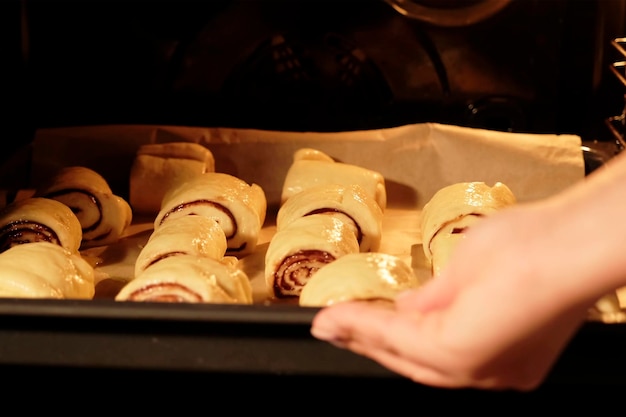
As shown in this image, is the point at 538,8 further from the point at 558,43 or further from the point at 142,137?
the point at 142,137

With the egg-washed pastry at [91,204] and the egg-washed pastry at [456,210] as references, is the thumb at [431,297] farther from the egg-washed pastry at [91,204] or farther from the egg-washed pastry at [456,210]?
the egg-washed pastry at [91,204]

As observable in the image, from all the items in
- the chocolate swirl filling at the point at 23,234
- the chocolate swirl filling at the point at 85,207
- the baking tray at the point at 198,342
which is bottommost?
the chocolate swirl filling at the point at 85,207

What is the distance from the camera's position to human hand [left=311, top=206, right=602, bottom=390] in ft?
3.06

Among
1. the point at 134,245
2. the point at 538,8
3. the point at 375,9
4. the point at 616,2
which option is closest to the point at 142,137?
the point at 134,245

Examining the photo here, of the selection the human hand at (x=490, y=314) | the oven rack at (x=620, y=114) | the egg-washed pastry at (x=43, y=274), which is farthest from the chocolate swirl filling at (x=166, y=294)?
the oven rack at (x=620, y=114)

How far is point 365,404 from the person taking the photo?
5.21ft

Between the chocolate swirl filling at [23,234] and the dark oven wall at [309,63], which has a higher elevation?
the dark oven wall at [309,63]

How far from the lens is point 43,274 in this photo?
1.64 m

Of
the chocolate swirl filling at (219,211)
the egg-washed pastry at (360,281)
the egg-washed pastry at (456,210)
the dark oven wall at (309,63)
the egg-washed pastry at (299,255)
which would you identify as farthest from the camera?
the dark oven wall at (309,63)

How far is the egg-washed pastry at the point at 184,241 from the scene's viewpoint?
1.84 meters

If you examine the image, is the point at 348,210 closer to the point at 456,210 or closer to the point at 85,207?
the point at 456,210

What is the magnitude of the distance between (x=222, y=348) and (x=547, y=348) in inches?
19.5

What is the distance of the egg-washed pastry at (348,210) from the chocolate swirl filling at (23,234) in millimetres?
551

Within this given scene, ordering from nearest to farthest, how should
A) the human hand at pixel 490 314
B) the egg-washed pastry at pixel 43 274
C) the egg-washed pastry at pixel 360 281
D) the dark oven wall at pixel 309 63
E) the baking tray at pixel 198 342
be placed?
1. the human hand at pixel 490 314
2. the baking tray at pixel 198 342
3. the egg-washed pastry at pixel 360 281
4. the egg-washed pastry at pixel 43 274
5. the dark oven wall at pixel 309 63
